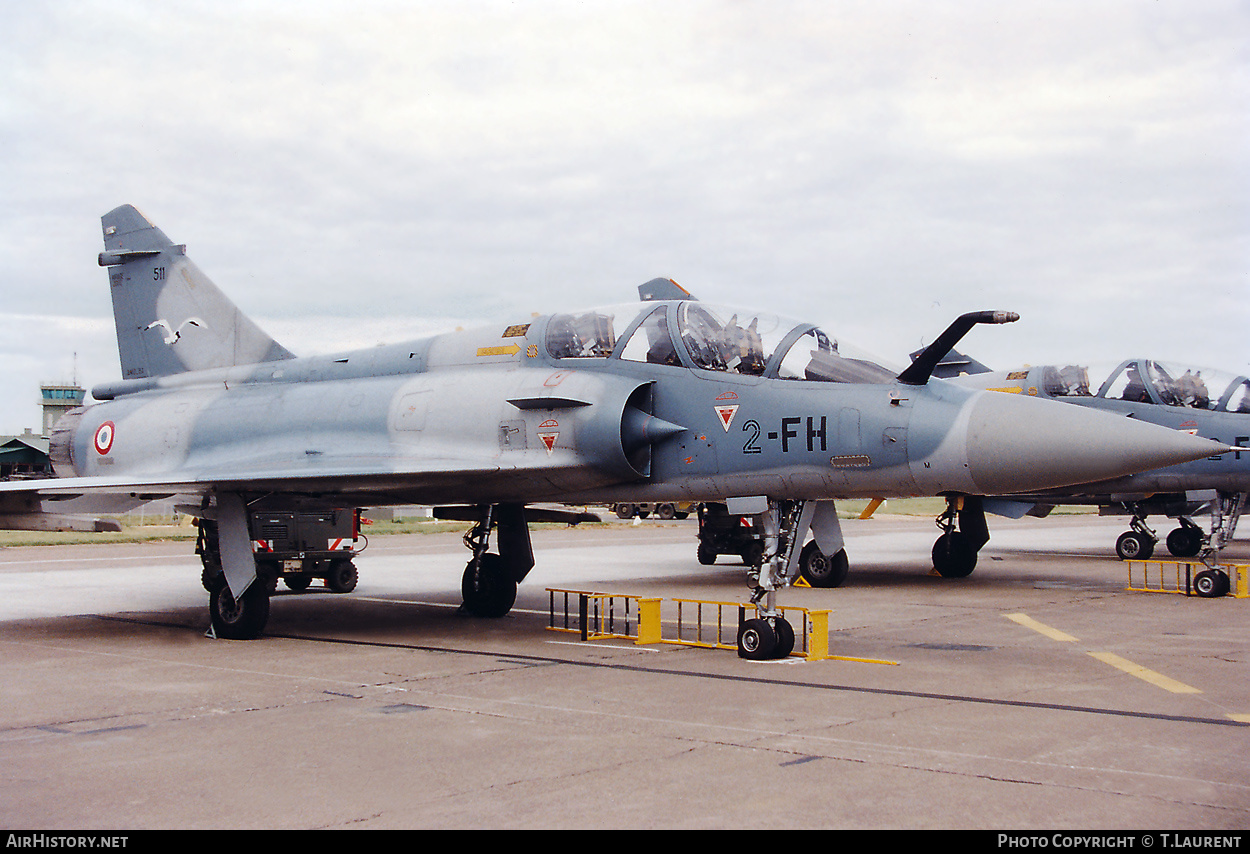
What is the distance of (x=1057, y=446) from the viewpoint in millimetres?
7664

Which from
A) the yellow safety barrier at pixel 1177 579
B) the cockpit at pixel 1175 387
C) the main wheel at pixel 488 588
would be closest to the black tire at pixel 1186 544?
the yellow safety barrier at pixel 1177 579

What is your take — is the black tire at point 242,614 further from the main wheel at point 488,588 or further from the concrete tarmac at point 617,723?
the main wheel at point 488,588

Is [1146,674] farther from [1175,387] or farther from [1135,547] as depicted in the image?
[1135,547]

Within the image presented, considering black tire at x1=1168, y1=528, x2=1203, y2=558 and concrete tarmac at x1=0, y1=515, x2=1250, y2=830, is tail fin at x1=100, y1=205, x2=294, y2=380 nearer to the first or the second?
concrete tarmac at x1=0, y1=515, x2=1250, y2=830

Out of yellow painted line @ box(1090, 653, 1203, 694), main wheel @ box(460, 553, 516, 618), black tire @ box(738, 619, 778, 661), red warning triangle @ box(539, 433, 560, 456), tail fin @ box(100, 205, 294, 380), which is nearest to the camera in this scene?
yellow painted line @ box(1090, 653, 1203, 694)

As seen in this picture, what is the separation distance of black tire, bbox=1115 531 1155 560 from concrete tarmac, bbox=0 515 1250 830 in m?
7.93

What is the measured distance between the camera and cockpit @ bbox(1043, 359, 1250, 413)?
17.3 meters

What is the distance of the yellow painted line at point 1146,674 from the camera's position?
24.8 ft

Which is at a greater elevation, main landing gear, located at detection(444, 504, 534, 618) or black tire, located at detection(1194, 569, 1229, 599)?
main landing gear, located at detection(444, 504, 534, 618)

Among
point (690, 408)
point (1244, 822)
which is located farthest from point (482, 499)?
point (1244, 822)

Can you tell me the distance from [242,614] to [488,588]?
111 inches

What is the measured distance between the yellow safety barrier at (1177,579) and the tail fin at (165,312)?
12.3 meters

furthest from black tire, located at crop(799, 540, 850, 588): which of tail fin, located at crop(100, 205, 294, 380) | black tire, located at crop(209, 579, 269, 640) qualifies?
black tire, located at crop(209, 579, 269, 640)

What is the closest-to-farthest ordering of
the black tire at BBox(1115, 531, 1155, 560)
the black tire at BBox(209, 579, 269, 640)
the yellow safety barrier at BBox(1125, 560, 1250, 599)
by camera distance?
the black tire at BBox(209, 579, 269, 640)
the yellow safety barrier at BBox(1125, 560, 1250, 599)
the black tire at BBox(1115, 531, 1155, 560)
